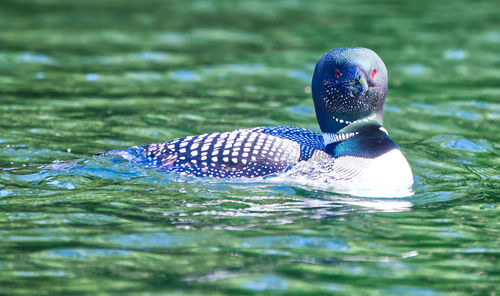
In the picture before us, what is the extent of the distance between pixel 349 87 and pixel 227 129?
210cm

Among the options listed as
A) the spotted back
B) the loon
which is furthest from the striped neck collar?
the spotted back

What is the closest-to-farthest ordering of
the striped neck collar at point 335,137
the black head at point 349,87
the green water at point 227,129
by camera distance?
the green water at point 227,129 < the black head at point 349,87 < the striped neck collar at point 335,137

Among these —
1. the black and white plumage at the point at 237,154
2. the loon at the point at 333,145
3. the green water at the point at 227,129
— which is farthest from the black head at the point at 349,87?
the green water at the point at 227,129

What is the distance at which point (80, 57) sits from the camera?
34.0 ft

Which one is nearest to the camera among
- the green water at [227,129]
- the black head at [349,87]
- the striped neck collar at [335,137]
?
the green water at [227,129]

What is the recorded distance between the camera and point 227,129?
7.55m

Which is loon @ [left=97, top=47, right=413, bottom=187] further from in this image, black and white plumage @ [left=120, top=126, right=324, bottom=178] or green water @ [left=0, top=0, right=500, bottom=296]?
green water @ [left=0, top=0, right=500, bottom=296]

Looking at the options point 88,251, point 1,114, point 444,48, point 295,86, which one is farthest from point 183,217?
point 444,48

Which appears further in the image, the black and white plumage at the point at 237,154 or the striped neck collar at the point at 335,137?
the striped neck collar at the point at 335,137

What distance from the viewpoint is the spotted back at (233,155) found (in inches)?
224

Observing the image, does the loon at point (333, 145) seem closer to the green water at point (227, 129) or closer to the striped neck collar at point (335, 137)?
the striped neck collar at point (335, 137)

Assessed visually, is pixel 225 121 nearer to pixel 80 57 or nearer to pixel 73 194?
pixel 73 194

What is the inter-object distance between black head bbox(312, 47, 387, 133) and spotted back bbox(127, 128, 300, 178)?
0.40 metres

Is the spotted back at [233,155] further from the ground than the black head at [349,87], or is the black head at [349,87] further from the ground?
the black head at [349,87]
